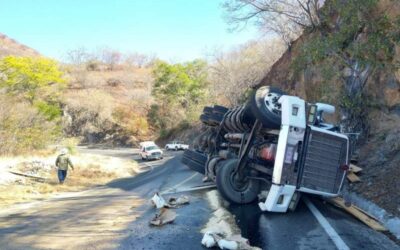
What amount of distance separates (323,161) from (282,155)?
2.70 feet

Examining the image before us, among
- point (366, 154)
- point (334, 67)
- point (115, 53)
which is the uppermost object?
point (115, 53)

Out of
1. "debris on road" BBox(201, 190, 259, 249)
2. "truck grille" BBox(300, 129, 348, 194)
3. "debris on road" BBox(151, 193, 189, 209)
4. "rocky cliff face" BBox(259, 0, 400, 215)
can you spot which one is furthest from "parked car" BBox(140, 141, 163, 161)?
"truck grille" BBox(300, 129, 348, 194)

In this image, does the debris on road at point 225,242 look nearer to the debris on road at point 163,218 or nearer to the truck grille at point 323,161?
the debris on road at point 163,218

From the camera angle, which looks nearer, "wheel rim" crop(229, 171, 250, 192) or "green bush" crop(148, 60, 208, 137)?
"wheel rim" crop(229, 171, 250, 192)

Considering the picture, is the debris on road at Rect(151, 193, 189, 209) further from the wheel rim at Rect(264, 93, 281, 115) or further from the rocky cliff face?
the rocky cliff face

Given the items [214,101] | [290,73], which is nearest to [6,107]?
[290,73]

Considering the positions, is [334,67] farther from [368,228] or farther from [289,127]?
[368,228]

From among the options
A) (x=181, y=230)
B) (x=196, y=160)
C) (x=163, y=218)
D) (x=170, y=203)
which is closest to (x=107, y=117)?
(x=196, y=160)

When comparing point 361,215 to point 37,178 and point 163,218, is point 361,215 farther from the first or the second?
point 37,178

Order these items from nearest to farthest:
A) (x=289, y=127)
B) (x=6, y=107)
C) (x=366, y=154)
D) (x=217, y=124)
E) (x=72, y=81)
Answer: (x=289, y=127) → (x=366, y=154) → (x=217, y=124) → (x=6, y=107) → (x=72, y=81)

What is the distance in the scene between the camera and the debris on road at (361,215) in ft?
22.2

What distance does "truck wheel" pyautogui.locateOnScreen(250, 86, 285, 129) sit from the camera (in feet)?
26.7

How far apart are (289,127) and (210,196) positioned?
342 centimetres

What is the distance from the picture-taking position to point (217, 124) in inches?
480
